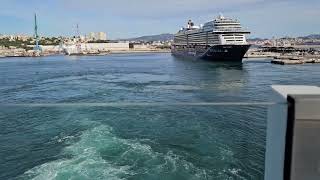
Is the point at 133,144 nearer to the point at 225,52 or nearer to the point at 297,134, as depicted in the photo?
the point at 297,134

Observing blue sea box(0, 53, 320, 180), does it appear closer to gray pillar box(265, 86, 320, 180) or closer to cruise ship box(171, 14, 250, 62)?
gray pillar box(265, 86, 320, 180)

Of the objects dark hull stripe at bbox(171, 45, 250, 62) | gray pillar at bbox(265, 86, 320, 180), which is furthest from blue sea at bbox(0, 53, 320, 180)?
dark hull stripe at bbox(171, 45, 250, 62)

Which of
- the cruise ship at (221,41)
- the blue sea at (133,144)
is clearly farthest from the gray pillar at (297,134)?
the cruise ship at (221,41)

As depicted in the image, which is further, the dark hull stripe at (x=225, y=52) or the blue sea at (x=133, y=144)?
the dark hull stripe at (x=225, y=52)

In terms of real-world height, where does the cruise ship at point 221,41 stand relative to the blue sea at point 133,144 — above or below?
above

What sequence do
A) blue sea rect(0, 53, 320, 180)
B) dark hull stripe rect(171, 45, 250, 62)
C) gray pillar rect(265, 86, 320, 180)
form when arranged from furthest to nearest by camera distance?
dark hull stripe rect(171, 45, 250, 62) < blue sea rect(0, 53, 320, 180) < gray pillar rect(265, 86, 320, 180)

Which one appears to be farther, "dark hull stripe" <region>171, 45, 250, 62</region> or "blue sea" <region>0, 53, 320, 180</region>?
"dark hull stripe" <region>171, 45, 250, 62</region>

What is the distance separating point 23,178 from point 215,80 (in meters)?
25.7

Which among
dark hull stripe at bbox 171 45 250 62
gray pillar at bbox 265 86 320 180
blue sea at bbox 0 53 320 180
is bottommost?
blue sea at bbox 0 53 320 180

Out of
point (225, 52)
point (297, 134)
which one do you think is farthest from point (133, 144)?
point (225, 52)

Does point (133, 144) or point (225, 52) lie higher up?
point (225, 52)

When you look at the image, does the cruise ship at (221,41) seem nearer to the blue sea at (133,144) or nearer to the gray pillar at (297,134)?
the blue sea at (133,144)

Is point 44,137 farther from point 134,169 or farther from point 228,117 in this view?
point 228,117

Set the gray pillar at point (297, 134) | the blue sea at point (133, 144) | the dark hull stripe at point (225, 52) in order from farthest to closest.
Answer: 1. the dark hull stripe at point (225, 52)
2. the blue sea at point (133, 144)
3. the gray pillar at point (297, 134)
